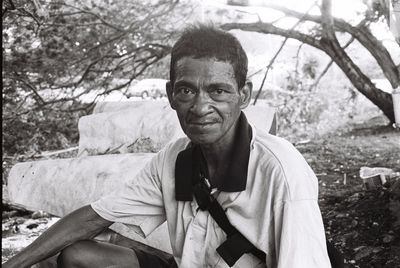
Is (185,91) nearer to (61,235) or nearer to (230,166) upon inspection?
(230,166)

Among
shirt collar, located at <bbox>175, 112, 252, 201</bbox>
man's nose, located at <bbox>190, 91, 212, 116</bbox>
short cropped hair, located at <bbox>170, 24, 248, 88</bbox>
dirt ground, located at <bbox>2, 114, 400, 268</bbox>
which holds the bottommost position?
dirt ground, located at <bbox>2, 114, 400, 268</bbox>

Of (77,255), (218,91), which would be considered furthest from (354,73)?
(77,255)

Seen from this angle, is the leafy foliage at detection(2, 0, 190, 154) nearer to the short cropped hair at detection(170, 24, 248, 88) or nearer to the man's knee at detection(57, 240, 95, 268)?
the man's knee at detection(57, 240, 95, 268)

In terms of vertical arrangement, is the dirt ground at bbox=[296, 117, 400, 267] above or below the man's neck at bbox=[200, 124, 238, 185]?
below

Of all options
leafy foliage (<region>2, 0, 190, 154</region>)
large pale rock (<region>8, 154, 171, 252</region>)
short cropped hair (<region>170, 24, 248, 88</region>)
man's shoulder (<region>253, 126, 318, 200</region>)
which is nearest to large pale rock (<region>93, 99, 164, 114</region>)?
leafy foliage (<region>2, 0, 190, 154</region>)

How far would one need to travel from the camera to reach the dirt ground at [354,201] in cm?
309

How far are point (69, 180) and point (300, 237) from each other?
259cm

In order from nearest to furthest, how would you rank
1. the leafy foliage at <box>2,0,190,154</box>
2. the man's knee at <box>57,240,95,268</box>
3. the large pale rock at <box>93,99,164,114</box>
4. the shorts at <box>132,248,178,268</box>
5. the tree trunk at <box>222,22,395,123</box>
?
the man's knee at <box>57,240,95,268</box> < the shorts at <box>132,248,178,268</box> < the large pale rock at <box>93,99,164,114</box> < the tree trunk at <box>222,22,395,123</box> < the leafy foliage at <box>2,0,190,154</box>

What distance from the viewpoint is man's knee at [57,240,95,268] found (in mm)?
1759

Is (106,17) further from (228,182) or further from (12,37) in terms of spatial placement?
(228,182)

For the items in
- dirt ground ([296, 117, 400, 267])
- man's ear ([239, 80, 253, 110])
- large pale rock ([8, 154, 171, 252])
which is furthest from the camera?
large pale rock ([8, 154, 171, 252])

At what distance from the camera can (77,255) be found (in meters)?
1.76

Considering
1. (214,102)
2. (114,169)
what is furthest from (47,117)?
(214,102)

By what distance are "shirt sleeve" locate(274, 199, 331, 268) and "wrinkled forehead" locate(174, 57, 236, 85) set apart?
442 mm
